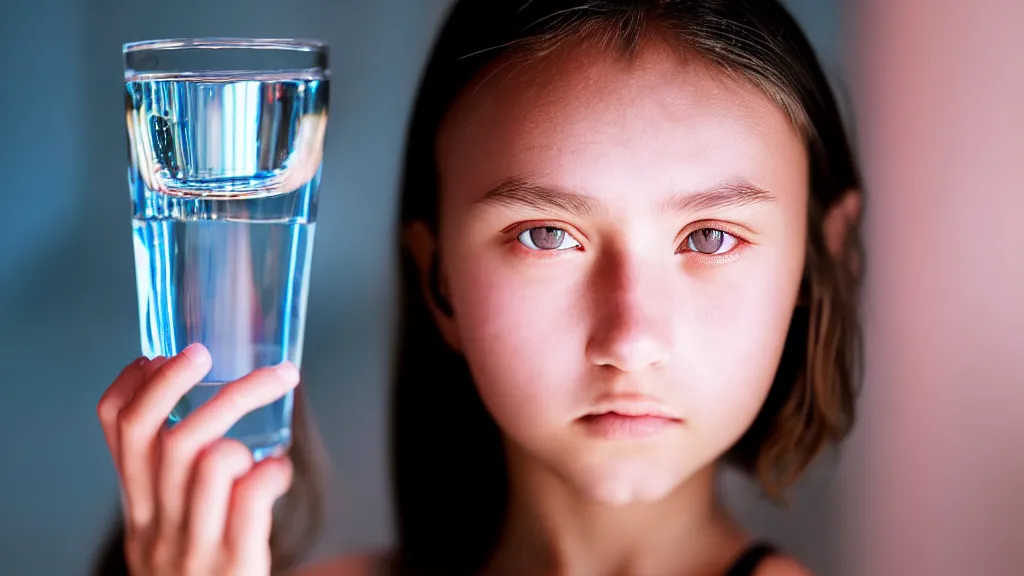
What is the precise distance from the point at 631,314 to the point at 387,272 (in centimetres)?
32

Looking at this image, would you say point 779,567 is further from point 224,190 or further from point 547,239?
point 224,190

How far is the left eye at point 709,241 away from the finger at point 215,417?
194mm

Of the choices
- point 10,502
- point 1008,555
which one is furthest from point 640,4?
point 10,502

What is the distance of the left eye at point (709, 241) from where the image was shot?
0.52 m

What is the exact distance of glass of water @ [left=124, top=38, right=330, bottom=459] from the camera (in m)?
0.48

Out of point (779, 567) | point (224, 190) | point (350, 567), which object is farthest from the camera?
point (350, 567)

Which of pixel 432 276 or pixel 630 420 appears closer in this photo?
pixel 630 420

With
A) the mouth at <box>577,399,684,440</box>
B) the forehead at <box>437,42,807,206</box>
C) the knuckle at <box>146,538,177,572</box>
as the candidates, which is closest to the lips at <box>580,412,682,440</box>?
the mouth at <box>577,399,684,440</box>

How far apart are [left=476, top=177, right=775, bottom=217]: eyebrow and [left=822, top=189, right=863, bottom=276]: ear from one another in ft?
0.32

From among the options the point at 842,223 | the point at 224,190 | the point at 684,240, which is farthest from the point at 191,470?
the point at 842,223

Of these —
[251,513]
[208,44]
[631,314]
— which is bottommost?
[251,513]

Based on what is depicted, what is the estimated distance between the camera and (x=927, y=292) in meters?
0.77

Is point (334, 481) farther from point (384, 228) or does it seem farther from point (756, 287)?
point (756, 287)

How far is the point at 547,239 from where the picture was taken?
54 cm
